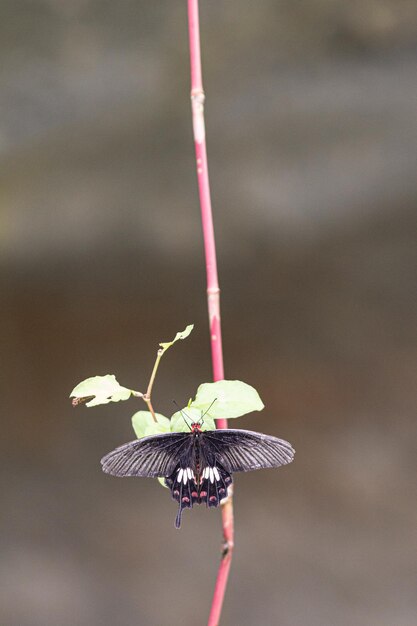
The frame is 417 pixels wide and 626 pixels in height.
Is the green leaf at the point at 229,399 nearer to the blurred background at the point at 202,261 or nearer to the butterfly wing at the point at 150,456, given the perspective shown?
the butterfly wing at the point at 150,456

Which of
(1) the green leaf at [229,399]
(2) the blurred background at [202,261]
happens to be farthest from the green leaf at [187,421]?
(2) the blurred background at [202,261]

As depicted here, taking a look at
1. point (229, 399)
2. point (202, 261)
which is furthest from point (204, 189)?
point (202, 261)

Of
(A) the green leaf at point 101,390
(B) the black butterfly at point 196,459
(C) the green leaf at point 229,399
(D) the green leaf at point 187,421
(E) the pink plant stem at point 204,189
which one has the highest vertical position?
(E) the pink plant stem at point 204,189

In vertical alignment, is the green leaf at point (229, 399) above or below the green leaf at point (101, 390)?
below

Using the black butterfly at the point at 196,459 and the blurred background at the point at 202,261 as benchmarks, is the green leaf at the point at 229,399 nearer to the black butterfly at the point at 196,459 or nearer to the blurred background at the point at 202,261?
the black butterfly at the point at 196,459

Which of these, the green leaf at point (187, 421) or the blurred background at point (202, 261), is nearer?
the green leaf at point (187, 421)

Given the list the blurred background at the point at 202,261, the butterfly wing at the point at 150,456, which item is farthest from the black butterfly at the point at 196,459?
the blurred background at the point at 202,261

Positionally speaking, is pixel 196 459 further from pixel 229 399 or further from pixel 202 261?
pixel 202 261

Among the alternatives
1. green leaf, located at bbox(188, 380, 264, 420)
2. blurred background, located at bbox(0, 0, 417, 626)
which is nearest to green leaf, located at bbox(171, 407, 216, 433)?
green leaf, located at bbox(188, 380, 264, 420)
